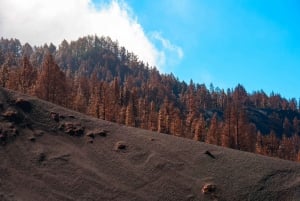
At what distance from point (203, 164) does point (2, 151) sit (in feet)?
103

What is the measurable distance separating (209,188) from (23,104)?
3819cm

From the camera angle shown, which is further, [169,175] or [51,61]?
[51,61]

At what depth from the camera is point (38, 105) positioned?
76.4 m

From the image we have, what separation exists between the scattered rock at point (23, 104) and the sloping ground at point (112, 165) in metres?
0.18

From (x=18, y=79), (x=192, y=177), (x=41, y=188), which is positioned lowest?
(x=41, y=188)

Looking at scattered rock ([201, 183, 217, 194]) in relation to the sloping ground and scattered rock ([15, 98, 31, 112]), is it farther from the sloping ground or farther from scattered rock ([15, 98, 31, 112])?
scattered rock ([15, 98, 31, 112])

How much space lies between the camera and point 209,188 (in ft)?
190

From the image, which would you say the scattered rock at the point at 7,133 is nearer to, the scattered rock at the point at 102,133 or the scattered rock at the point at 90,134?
the scattered rock at the point at 90,134

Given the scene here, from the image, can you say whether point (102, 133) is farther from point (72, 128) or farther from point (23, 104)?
point (23, 104)

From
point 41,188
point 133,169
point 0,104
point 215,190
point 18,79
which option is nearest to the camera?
point 41,188

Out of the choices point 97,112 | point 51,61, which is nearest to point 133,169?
point 97,112

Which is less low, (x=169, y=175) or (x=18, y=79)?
(x=18, y=79)

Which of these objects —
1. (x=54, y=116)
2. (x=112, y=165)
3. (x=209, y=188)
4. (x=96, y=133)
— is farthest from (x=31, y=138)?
(x=209, y=188)

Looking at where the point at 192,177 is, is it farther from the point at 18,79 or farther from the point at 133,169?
the point at 18,79
